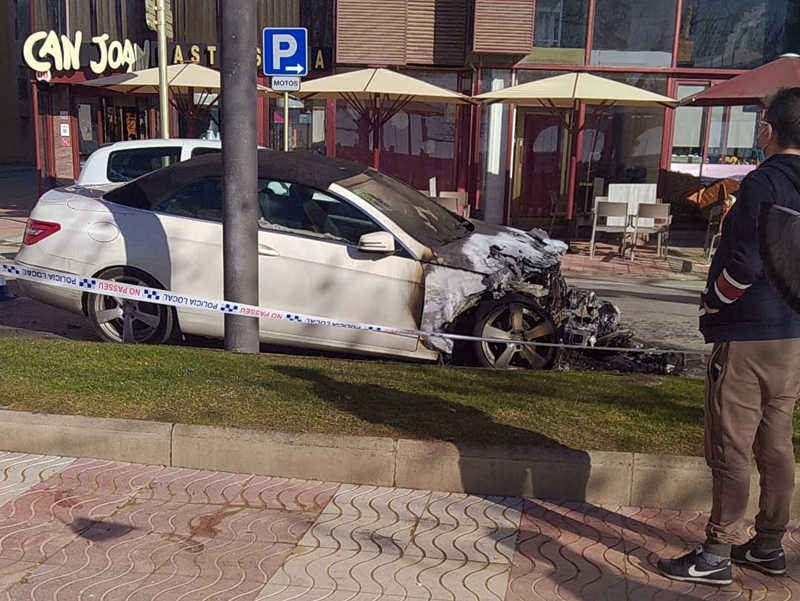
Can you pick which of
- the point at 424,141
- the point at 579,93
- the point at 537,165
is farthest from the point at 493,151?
the point at 579,93

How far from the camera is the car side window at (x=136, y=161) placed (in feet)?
31.5

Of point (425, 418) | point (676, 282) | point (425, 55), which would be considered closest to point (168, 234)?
point (425, 418)

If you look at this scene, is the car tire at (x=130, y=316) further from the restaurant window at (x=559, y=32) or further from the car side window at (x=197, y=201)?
the restaurant window at (x=559, y=32)

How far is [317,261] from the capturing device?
6555 mm

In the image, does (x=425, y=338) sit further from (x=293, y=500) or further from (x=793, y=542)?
(x=793, y=542)

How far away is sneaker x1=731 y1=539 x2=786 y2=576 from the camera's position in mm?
3494

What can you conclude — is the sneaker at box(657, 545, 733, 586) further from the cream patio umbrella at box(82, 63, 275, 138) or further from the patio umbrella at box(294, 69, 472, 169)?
the cream patio umbrella at box(82, 63, 275, 138)

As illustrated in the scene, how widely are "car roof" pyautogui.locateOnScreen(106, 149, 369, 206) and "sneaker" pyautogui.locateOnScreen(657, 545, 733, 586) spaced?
13.6 ft

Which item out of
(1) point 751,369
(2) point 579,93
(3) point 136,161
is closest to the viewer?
(1) point 751,369

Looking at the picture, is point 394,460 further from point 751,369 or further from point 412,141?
point 412,141

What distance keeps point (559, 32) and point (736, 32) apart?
3.18m

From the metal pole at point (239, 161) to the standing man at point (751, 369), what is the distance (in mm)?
3569

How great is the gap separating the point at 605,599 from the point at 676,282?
30.4ft

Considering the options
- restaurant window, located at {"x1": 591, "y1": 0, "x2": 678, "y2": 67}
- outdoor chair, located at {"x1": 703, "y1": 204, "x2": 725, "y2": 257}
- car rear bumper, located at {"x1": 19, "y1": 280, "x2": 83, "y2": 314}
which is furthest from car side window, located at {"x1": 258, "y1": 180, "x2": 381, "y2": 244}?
restaurant window, located at {"x1": 591, "y1": 0, "x2": 678, "y2": 67}
